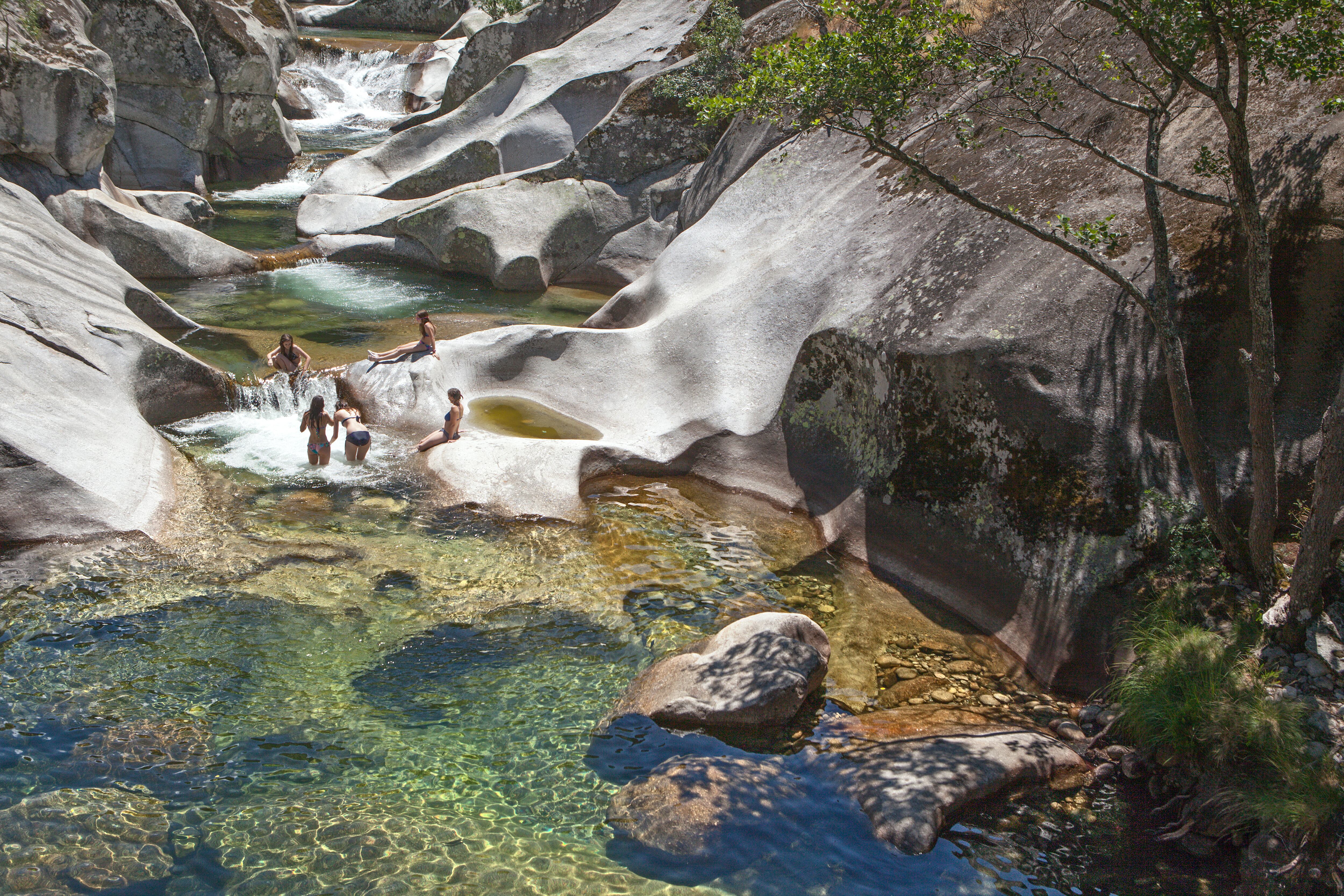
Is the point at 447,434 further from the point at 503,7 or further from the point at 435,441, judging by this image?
the point at 503,7

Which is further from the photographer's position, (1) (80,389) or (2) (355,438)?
(2) (355,438)

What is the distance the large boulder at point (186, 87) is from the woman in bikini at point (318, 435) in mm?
15332

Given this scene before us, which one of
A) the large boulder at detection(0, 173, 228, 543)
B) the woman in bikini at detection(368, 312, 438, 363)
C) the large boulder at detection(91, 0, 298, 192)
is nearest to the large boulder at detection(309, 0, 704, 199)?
the large boulder at detection(91, 0, 298, 192)

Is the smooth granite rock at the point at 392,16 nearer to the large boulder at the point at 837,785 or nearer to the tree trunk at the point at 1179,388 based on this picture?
the tree trunk at the point at 1179,388

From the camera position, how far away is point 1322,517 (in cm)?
668

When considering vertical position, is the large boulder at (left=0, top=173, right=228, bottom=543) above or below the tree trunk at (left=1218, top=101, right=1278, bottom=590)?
below

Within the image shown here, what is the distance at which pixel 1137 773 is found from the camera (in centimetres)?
711

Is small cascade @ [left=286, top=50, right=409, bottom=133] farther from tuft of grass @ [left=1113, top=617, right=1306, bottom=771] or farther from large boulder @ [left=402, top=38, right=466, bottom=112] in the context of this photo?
tuft of grass @ [left=1113, top=617, right=1306, bottom=771]

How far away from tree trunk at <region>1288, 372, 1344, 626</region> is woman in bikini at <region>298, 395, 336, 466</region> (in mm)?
10280

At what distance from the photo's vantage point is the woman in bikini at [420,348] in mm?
13547

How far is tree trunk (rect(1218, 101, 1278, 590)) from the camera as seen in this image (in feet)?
22.1

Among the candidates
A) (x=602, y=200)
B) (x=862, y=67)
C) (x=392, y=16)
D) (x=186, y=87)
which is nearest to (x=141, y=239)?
(x=186, y=87)

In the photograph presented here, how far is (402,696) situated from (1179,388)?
22.2ft

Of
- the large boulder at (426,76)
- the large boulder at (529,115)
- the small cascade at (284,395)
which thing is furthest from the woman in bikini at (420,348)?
the large boulder at (426,76)
